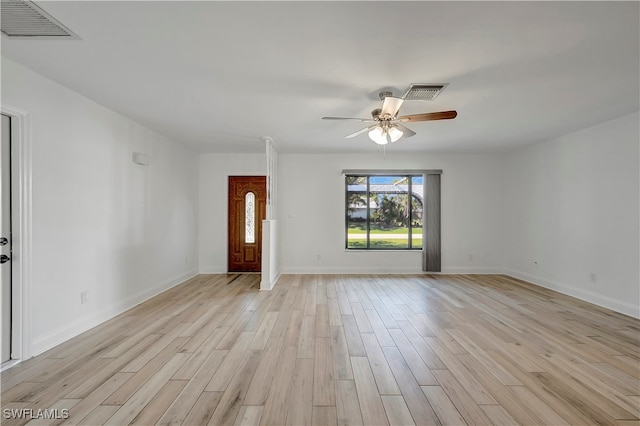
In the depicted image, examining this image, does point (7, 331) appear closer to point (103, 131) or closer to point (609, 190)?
point (103, 131)

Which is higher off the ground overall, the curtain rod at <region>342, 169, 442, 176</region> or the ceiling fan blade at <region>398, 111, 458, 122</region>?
the ceiling fan blade at <region>398, 111, 458, 122</region>

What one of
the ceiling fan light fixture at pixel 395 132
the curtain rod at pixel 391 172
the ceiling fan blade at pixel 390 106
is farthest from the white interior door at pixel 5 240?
the curtain rod at pixel 391 172

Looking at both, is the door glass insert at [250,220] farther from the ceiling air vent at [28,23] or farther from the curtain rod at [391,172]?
the ceiling air vent at [28,23]

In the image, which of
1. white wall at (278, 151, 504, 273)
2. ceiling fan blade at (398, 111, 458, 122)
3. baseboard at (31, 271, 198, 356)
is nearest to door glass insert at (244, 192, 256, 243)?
white wall at (278, 151, 504, 273)

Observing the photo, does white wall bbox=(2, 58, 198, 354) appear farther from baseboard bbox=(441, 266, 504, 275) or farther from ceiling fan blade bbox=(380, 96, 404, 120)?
baseboard bbox=(441, 266, 504, 275)

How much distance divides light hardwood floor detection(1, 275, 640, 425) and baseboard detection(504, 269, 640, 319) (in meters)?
0.15

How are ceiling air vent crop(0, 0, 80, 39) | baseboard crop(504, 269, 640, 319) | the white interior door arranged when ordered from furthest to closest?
baseboard crop(504, 269, 640, 319)
the white interior door
ceiling air vent crop(0, 0, 80, 39)

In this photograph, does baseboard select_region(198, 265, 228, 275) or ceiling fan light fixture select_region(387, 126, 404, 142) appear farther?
baseboard select_region(198, 265, 228, 275)

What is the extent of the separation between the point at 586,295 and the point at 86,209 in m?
6.63

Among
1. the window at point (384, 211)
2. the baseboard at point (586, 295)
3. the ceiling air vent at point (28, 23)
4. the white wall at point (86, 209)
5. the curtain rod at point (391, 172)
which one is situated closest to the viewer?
the ceiling air vent at point (28, 23)

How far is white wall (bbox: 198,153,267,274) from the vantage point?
591 cm

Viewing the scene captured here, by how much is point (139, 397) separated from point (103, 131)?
2.95m

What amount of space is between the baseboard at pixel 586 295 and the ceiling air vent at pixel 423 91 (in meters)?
3.64

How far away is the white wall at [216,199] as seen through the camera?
591 cm
